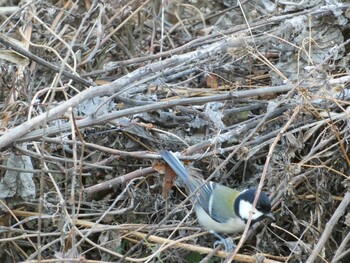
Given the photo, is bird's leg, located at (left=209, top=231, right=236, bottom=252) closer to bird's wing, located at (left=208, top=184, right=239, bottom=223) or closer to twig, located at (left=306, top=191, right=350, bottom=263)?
bird's wing, located at (left=208, top=184, right=239, bottom=223)

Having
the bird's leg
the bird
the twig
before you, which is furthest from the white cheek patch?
the twig

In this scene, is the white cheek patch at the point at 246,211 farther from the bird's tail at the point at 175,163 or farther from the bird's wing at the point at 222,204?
the bird's tail at the point at 175,163

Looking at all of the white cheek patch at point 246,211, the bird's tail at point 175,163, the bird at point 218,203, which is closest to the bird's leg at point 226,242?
the bird at point 218,203

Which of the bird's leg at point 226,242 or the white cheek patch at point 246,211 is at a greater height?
the white cheek patch at point 246,211

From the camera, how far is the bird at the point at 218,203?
10.4ft

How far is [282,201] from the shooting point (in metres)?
3.22

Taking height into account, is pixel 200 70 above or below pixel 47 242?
above

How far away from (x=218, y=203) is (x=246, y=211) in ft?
0.71

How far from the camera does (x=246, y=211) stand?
3.14m

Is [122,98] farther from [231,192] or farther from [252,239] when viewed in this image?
[252,239]

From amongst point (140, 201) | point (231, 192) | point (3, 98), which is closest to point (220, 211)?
point (231, 192)

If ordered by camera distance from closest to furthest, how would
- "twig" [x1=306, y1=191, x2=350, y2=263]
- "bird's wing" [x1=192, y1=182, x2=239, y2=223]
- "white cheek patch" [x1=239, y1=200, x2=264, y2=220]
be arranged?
"twig" [x1=306, y1=191, x2=350, y2=263] < "white cheek patch" [x1=239, y1=200, x2=264, y2=220] < "bird's wing" [x1=192, y1=182, x2=239, y2=223]

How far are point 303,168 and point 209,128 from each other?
481 mm

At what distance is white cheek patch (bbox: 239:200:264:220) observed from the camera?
9.92ft
